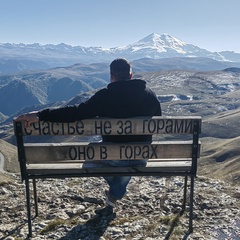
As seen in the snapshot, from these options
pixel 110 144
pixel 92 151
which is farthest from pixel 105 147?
pixel 92 151

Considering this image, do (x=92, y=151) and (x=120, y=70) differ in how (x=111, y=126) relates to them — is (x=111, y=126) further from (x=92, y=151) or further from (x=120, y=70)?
(x=120, y=70)

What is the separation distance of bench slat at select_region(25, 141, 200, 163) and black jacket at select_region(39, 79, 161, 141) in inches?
11.0

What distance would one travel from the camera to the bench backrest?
8.22 m

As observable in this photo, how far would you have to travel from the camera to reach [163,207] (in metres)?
10.9

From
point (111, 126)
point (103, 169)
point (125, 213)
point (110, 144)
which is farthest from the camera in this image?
point (125, 213)

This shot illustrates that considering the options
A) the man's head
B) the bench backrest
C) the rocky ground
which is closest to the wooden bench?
the bench backrest

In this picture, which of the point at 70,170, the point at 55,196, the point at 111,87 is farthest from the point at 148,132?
the point at 55,196

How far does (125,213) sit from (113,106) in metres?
3.74

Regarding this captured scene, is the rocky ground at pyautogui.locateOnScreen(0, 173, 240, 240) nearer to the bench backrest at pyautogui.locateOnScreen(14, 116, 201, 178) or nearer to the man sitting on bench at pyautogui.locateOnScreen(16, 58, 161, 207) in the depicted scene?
the bench backrest at pyautogui.locateOnScreen(14, 116, 201, 178)

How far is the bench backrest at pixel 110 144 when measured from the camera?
8219mm

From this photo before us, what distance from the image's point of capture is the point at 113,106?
27.5ft

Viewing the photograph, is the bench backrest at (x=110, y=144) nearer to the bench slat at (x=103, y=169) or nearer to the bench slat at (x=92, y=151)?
the bench slat at (x=92, y=151)

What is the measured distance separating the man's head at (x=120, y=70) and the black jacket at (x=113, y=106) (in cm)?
19

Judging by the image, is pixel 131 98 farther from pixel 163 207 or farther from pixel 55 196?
pixel 55 196
